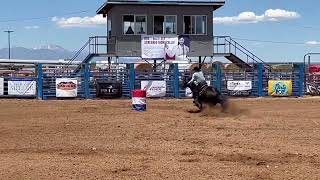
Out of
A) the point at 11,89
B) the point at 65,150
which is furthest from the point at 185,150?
Answer: the point at 11,89

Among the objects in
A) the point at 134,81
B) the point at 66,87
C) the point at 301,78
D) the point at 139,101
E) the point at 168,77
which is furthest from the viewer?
the point at 301,78

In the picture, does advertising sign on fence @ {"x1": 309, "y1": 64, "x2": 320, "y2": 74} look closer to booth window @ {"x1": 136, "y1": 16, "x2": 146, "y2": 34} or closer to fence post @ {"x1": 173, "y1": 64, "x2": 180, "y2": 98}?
fence post @ {"x1": 173, "y1": 64, "x2": 180, "y2": 98}

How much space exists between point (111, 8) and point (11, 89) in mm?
11430

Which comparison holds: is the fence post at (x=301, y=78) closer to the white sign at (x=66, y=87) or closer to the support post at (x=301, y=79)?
the support post at (x=301, y=79)

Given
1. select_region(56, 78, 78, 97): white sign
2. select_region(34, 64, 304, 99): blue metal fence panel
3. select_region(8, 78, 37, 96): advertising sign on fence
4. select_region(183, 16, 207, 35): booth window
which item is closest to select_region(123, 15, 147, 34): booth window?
select_region(183, 16, 207, 35): booth window

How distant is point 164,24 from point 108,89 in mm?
9482

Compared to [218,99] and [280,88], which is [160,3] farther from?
[218,99]

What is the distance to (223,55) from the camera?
40.5 m

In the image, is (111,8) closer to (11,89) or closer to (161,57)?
(161,57)

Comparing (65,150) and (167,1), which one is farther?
(167,1)

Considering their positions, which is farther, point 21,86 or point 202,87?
point 21,86

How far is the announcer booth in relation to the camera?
125ft

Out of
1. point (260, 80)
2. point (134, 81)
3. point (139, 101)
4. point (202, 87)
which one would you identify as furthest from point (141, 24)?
point (202, 87)

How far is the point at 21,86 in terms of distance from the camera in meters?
30.9
